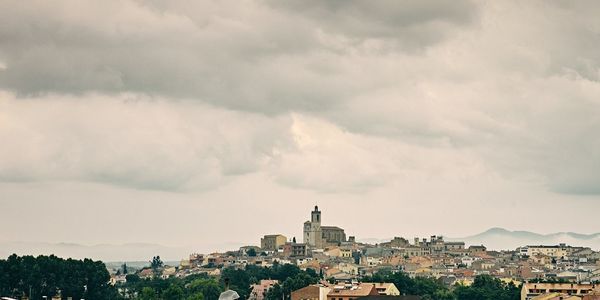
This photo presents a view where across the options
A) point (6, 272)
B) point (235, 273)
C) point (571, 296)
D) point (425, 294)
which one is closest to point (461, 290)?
point (425, 294)

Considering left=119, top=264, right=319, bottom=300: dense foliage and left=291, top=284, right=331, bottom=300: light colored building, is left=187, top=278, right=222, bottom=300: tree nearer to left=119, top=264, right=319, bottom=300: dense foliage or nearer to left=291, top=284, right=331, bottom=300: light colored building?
left=119, top=264, right=319, bottom=300: dense foliage

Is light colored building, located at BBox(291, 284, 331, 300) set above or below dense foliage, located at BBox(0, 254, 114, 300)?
below

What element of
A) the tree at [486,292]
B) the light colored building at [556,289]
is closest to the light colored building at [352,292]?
the tree at [486,292]

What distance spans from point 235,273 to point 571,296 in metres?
73.7

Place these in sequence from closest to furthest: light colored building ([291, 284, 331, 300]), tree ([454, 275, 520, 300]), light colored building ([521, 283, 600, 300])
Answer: light colored building ([291, 284, 331, 300]), light colored building ([521, 283, 600, 300]), tree ([454, 275, 520, 300])

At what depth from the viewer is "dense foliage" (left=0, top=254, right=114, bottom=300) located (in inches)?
5295

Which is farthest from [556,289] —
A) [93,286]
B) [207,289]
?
[93,286]

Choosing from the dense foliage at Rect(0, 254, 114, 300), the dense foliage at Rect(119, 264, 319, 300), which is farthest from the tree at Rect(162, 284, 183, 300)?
the dense foliage at Rect(0, 254, 114, 300)

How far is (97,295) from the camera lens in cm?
14038

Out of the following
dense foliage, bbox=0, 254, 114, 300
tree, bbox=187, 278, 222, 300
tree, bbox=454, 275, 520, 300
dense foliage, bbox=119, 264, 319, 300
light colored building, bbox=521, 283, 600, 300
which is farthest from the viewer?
tree, bbox=187, 278, 222, 300

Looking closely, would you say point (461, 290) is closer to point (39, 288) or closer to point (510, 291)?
point (510, 291)

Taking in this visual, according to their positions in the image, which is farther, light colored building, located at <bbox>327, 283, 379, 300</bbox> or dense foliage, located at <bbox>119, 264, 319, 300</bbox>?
dense foliage, located at <bbox>119, 264, 319, 300</bbox>

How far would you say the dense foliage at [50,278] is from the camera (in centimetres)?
13450

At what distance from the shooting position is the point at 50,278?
13650cm
